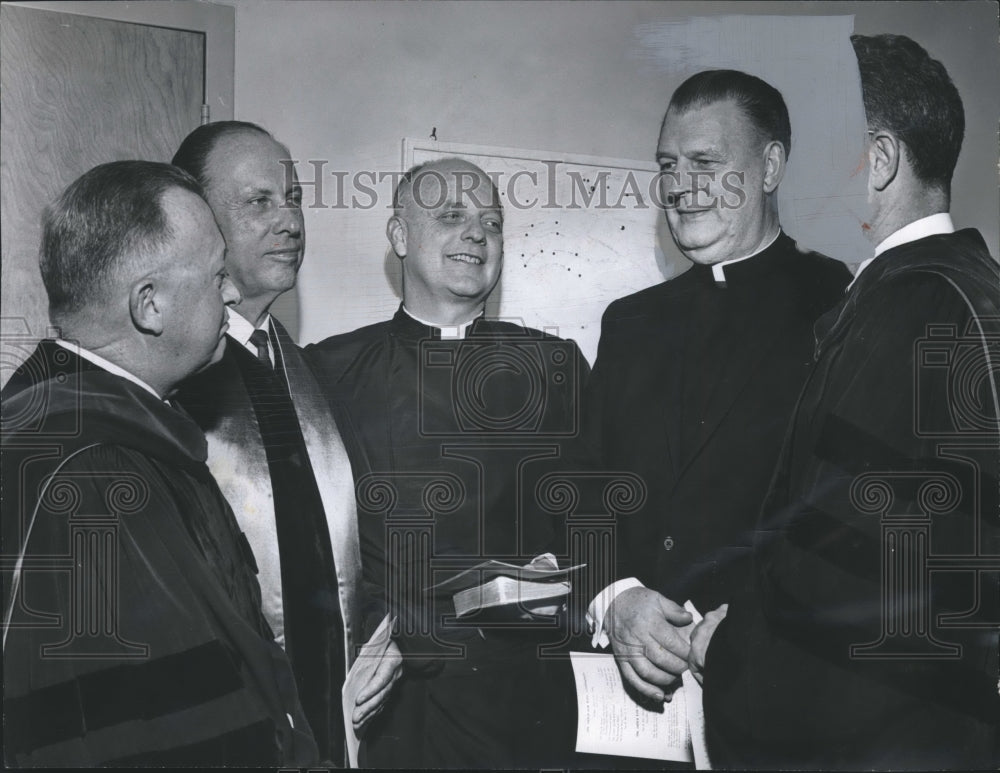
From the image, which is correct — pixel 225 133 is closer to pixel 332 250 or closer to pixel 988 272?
pixel 332 250

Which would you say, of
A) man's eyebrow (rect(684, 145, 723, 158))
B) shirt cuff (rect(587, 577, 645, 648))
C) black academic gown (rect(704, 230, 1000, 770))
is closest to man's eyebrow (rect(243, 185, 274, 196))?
man's eyebrow (rect(684, 145, 723, 158))

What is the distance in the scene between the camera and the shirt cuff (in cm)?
212

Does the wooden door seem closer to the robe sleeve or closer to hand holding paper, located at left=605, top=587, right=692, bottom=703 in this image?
the robe sleeve

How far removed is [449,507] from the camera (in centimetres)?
212

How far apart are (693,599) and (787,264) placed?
0.82 metres

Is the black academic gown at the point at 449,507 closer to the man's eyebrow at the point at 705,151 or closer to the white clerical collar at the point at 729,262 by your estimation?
the white clerical collar at the point at 729,262

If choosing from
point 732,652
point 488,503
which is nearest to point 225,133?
point 488,503

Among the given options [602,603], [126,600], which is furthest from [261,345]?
[602,603]

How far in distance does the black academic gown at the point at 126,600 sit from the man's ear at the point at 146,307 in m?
0.13

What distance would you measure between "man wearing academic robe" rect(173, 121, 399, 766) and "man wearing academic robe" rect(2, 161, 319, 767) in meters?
0.04

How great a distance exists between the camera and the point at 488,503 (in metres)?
2.12

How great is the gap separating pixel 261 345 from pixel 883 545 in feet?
4.98

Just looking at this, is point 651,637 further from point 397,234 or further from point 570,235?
point 397,234

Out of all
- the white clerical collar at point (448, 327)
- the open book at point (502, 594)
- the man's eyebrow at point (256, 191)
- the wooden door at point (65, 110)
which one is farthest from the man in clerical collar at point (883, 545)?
the wooden door at point (65, 110)
